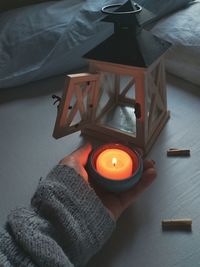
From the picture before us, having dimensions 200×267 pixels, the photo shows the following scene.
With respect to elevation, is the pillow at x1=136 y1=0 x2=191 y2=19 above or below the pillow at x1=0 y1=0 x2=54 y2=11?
below

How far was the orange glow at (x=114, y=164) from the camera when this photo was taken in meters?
0.40

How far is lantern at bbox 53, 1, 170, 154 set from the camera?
1.46 feet

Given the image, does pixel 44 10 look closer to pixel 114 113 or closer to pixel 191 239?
pixel 114 113

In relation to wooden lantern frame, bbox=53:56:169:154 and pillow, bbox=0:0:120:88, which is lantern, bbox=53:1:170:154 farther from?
pillow, bbox=0:0:120:88

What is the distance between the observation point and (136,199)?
1.43 feet

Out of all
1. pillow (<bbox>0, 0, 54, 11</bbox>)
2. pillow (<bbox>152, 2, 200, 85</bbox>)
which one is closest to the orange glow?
pillow (<bbox>152, 2, 200, 85</bbox>)

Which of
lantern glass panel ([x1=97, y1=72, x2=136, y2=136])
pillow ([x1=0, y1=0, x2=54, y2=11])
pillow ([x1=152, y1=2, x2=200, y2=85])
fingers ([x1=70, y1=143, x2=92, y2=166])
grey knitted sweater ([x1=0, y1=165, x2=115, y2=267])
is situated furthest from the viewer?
pillow ([x1=0, y1=0, x2=54, y2=11])

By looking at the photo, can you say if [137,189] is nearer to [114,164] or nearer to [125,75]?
[114,164]

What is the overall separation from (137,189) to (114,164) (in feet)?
0.15

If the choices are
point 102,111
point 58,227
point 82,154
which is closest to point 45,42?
point 102,111

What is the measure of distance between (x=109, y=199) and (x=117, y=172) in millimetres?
37

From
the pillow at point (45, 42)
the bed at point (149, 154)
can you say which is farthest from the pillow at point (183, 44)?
the pillow at point (45, 42)

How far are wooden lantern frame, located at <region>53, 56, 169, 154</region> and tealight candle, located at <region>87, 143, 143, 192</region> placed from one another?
0.24 ft

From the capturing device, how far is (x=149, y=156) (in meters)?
0.51
